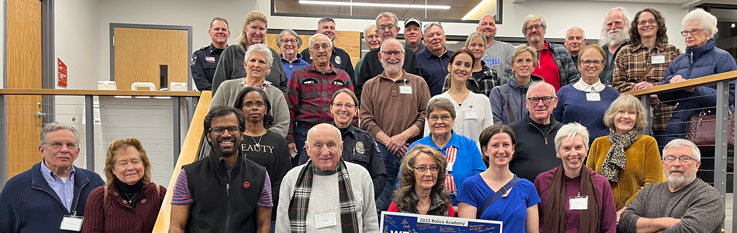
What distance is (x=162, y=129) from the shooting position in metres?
5.26

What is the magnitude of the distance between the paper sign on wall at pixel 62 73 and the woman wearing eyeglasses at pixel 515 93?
5112 mm

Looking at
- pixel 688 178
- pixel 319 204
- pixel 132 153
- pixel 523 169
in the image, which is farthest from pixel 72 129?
pixel 688 178

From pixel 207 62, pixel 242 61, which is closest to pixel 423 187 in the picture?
pixel 242 61

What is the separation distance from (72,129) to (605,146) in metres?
3.19

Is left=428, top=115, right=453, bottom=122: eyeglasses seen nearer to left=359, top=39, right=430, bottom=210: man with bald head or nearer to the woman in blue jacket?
left=359, top=39, right=430, bottom=210: man with bald head

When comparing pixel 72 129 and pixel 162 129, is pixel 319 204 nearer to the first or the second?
pixel 72 129

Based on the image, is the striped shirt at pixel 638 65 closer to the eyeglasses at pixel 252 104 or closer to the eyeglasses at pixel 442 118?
the eyeglasses at pixel 442 118

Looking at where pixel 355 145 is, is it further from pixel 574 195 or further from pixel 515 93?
pixel 515 93

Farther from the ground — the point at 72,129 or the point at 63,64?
the point at 63,64

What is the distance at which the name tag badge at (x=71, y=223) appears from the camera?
320cm

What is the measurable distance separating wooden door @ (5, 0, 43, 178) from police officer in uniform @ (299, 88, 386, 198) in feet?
9.98

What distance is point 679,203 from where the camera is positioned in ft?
9.98

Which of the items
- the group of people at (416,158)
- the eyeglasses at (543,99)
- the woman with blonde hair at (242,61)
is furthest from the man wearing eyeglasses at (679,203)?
the woman with blonde hair at (242,61)

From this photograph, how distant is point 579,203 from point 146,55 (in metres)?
7.25
